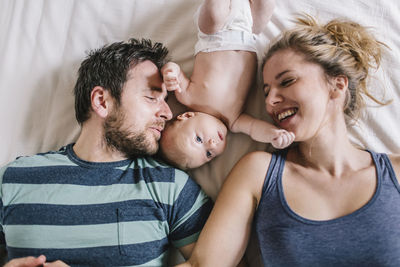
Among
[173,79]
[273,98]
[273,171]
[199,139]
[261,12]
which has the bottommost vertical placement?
[273,171]

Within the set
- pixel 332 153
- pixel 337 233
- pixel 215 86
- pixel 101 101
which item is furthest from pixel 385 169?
pixel 101 101

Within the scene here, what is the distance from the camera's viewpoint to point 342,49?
1.25 metres

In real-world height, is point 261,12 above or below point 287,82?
above

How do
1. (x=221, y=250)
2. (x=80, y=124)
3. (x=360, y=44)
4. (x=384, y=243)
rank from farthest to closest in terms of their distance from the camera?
(x=80, y=124)
(x=360, y=44)
(x=221, y=250)
(x=384, y=243)

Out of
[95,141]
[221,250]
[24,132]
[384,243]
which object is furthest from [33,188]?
[384,243]

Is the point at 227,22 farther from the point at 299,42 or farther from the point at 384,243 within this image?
the point at 384,243

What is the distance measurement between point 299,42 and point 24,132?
1193mm

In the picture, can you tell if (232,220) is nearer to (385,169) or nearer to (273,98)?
(273,98)

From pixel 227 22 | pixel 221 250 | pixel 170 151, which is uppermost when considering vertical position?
pixel 227 22

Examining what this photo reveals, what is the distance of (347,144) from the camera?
1.28 m

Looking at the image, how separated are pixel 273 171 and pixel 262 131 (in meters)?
0.16

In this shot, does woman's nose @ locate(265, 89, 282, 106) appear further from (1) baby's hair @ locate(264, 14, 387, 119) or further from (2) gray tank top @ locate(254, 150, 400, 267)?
(2) gray tank top @ locate(254, 150, 400, 267)

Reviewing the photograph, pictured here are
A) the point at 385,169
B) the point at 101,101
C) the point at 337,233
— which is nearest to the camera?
the point at 337,233

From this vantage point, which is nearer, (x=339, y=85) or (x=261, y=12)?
(x=339, y=85)
